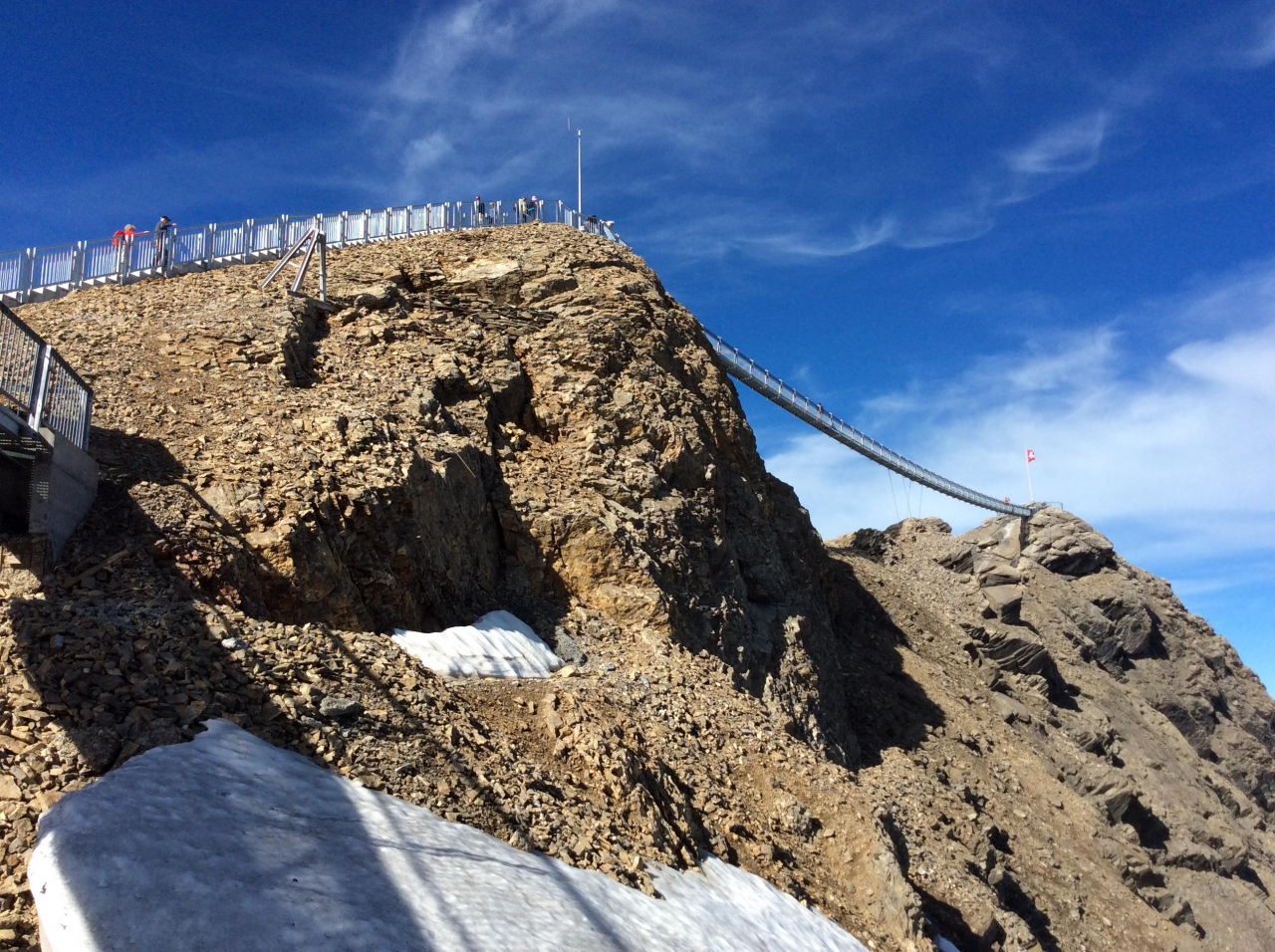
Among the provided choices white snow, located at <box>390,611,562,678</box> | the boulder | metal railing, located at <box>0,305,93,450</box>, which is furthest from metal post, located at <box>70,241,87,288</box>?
the boulder

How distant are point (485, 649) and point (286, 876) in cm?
696

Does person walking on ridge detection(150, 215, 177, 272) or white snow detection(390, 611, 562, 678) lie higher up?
person walking on ridge detection(150, 215, 177, 272)

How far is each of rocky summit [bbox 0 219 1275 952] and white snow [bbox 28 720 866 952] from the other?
1.18 feet

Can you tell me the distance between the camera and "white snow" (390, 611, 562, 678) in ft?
42.5

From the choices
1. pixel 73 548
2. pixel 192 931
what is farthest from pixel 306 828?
pixel 73 548

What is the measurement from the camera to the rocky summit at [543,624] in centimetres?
948

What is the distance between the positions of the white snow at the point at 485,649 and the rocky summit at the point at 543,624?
46 cm

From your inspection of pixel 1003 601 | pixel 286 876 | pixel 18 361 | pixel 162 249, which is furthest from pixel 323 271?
pixel 1003 601

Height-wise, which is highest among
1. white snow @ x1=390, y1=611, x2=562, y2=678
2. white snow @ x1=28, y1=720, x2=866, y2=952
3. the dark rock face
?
the dark rock face

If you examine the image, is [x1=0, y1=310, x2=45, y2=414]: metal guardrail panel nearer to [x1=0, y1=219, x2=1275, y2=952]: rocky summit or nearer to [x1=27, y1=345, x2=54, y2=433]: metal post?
[x1=27, y1=345, x2=54, y2=433]: metal post

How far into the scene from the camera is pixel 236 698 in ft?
29.4

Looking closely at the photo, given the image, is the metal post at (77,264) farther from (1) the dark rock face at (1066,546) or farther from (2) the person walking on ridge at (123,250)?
(1) the dark rock face at (1066,546)

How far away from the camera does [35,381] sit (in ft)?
32.9

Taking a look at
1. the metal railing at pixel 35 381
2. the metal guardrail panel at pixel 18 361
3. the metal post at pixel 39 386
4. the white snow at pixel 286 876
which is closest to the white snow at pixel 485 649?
the white snow at pixel 286 876
